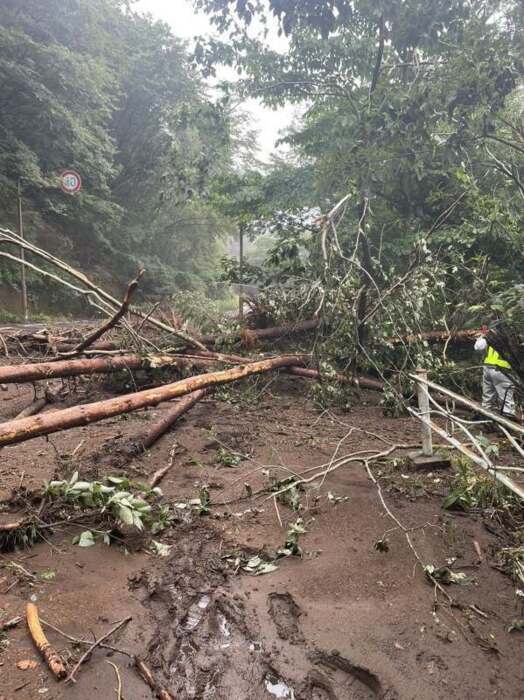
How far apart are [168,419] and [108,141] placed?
48.7 ft

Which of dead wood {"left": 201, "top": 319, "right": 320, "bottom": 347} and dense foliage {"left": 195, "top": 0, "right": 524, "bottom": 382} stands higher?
dense foliage {"left": 195, "top": 0, "right": 524, "bottom": 382}

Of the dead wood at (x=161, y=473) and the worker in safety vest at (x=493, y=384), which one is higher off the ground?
the worker in safety vest at (x=493, y=384)

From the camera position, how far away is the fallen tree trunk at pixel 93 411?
92.8 inches

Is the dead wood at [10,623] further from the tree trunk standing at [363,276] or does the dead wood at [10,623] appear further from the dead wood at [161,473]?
the tree trunk standing at [363,276]

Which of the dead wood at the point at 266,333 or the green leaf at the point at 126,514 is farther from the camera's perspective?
the dead wood at the point at 266,333

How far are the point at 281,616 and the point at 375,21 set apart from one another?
901 centimetres

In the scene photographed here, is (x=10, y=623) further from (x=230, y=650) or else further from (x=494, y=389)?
(x=494, y=389)

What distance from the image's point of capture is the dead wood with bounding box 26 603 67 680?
1644 millimetres

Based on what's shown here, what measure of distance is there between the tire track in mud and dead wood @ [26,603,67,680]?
0.34m

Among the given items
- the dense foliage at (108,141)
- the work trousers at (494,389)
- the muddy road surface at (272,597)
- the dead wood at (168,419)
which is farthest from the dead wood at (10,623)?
the dense foliage at (108,141)

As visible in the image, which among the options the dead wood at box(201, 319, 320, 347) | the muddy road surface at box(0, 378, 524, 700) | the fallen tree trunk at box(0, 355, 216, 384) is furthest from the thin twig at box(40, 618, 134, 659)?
the dead wood at box(201, 319, 320, 347)

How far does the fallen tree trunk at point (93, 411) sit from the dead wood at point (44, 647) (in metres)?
0.82

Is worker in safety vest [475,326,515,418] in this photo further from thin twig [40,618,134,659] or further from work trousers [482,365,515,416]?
→ thin twig [40,618,134,659]

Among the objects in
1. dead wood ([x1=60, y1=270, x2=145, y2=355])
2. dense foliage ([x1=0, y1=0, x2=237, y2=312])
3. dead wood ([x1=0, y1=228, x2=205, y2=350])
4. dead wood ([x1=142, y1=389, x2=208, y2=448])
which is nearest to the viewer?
dead wood ([x1=60, y1=270, x2=145, y2=355])
